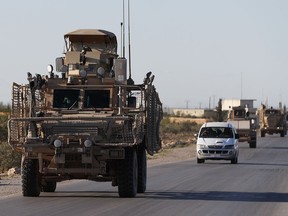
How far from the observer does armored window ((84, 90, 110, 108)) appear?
866 inches

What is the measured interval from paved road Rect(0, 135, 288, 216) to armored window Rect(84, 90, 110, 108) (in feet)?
7.24

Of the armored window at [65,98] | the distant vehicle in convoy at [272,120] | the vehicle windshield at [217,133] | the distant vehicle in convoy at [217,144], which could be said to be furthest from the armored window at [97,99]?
the distant vehicle in convoy at [272,120]

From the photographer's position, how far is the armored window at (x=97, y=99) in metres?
22.0

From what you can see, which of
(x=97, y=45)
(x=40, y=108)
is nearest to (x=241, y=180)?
(x=97, y=45)

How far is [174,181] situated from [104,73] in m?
6.19

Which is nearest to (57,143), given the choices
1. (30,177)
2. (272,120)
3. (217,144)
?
(30,177)

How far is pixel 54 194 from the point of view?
72.5 feet

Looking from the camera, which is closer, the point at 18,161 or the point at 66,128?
the point at 66,128

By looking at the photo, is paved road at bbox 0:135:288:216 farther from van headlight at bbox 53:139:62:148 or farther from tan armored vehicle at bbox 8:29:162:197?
van headlight at bbox 53:139:62:148

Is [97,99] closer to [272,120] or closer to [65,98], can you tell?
[65,98]

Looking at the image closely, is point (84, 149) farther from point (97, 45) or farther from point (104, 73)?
point (97, 45)

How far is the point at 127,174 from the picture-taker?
20.5 m

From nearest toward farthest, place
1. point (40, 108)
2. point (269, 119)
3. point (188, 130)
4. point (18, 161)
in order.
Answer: point (40, 108)
point (18, 161)
point (269, 119)
point (188, 130)

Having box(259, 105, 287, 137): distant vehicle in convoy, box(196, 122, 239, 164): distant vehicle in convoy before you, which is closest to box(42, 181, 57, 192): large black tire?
box(196, 122, 239, 164): distant vehicle in convoy
